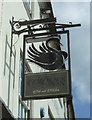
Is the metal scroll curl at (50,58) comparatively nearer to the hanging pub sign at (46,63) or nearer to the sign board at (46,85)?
the hanging pub sign at (46,63)

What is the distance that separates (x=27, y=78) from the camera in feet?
22.2

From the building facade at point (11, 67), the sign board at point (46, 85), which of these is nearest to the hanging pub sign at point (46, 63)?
the sign board at point (46, 85)

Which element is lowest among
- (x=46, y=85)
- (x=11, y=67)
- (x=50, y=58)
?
(x=46, y=85)

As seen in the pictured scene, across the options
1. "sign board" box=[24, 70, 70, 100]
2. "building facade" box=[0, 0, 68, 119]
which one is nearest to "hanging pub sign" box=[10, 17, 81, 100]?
"sign board" box=[24, 70, 70, 100]

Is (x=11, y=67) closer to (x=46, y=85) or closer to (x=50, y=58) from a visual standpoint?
(x=50, y=58)

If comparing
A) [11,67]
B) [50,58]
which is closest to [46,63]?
[50,58]

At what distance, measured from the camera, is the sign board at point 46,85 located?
6.48 meters

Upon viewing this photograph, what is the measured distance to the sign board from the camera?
6.48 meters

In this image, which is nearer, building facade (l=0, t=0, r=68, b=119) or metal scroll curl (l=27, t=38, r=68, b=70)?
building facade (l=0, t=0, r=68, b=119)

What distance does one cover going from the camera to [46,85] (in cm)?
659

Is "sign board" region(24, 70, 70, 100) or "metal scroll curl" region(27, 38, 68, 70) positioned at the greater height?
"metal scroll curl" region(27, 38, 68, 70)

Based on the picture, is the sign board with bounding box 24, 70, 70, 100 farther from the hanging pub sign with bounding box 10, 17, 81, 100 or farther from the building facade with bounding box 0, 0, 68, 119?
the building facade with bounding box 0, 0, 68, 119

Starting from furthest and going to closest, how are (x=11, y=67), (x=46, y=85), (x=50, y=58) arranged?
(x=11, y=67) → (x=50, y=58) → (x=46, y=85)

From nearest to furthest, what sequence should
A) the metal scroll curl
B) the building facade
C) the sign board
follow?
the sign board, the building facade, the metal scroll curl
